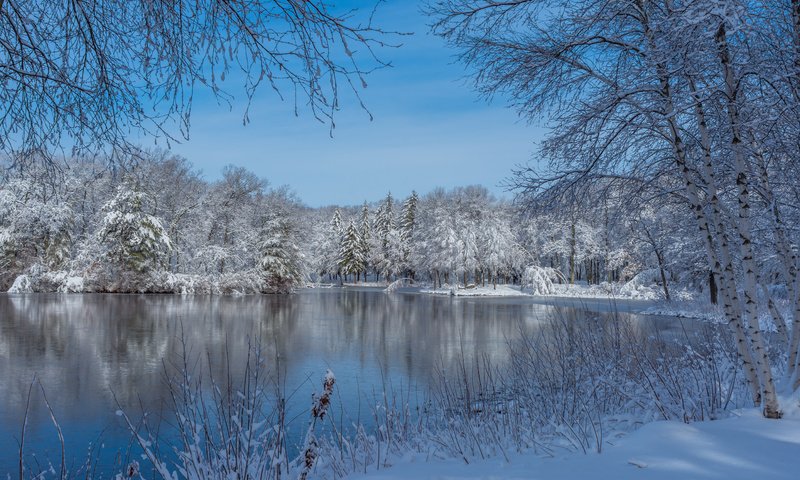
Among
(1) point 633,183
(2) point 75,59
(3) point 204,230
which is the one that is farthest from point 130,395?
(3) point 204,230

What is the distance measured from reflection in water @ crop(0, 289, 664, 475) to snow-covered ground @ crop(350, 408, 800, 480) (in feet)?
5.93

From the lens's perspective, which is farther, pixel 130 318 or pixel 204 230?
pixel 204 230

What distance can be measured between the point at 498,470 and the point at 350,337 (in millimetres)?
14253

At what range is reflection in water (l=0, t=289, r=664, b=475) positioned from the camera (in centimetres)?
865

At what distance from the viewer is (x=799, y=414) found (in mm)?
4480

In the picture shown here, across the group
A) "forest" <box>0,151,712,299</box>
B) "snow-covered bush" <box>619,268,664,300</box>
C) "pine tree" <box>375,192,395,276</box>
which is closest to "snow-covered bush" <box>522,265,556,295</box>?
"forest" <box>0,151,712,299</box>

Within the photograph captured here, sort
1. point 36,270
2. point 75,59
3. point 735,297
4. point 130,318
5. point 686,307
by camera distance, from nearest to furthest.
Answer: point 75,59
point 735,297
point 130,318
point 686,307
point 36,270

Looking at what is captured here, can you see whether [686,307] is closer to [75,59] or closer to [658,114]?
[658,114]

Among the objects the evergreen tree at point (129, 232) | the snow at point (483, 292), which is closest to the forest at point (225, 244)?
the evergreen tree at point (129, 232)

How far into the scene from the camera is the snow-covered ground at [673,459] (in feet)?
10.8

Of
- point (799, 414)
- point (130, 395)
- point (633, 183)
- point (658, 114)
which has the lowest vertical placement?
point (130, 395)

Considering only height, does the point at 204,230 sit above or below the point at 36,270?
above

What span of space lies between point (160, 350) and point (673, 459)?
13551 mm

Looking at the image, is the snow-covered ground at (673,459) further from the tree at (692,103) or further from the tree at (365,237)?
the tree at (365,237)
